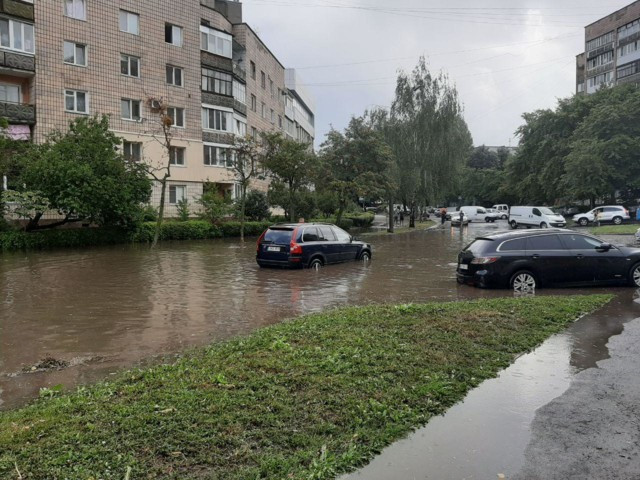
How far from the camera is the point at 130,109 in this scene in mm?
35938

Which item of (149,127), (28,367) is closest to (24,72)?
(149,127)

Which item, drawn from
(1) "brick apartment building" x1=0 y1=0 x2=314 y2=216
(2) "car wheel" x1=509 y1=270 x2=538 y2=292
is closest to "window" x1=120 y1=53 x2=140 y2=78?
(1) "brick apartment building" x1=0 y1=0 x2=314 y2=216

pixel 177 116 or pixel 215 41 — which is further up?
pixel 215 41

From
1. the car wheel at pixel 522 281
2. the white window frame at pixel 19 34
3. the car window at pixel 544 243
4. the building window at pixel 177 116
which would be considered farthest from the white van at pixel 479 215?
the car wheel at pixel 522 281

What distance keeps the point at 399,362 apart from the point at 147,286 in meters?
9.76

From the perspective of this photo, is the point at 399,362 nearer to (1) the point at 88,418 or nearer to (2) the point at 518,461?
(2) the point at 518,461

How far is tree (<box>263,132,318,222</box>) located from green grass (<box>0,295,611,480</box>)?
27.9 meters

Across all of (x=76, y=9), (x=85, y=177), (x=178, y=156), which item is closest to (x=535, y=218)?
(x=178, y=156)

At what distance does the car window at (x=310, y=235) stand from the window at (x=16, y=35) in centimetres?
2342

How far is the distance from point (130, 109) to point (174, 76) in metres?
4.31

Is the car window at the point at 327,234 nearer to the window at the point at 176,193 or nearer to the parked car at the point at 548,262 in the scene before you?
the parked car at the point at 548,262

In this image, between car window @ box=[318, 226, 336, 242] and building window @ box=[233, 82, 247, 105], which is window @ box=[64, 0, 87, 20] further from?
car window @ box=[318, 226, 336, 242]

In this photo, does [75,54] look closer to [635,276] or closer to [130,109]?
[130,109]

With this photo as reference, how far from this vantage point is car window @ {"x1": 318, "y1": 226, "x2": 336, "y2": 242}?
1814cm
